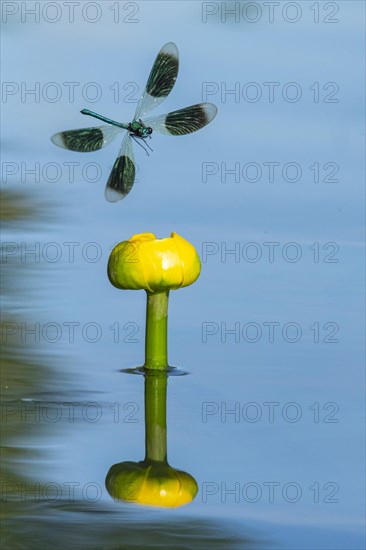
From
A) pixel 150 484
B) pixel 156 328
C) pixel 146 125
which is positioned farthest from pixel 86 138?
pixel 150 484

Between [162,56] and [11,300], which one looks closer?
[11,300]

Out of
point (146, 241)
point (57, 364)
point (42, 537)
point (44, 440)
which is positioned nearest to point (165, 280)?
point (146, 241)

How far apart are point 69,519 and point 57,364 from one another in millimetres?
1357

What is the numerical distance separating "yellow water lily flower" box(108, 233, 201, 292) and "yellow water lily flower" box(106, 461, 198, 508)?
916mm

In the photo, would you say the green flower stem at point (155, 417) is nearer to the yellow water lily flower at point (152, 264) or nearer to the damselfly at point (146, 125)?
the yellow water lily flower at point (152, 264)

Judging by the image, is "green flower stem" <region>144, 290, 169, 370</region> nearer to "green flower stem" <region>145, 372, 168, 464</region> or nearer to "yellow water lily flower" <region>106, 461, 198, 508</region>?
"green flower stem" <region>145, 372, 168, 464</region>

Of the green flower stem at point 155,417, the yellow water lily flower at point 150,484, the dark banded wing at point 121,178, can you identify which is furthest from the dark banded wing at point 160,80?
the yellow water lily flower at point 150,484

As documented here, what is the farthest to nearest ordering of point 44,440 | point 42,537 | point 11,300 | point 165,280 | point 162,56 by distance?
point 162,56 → point 11,300 → point 165,280 → point 44,440 → point 42,537

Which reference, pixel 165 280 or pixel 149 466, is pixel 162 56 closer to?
pixel 165 280

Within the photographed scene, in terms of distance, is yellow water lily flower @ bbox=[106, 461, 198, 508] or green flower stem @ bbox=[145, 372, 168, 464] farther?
green flower stem @ bbox=[145, 372, 168, 464]

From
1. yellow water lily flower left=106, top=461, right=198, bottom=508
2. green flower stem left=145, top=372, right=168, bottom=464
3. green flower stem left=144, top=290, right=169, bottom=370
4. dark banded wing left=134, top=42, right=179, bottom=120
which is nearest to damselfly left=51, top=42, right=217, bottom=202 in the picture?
dark banded wing left=134, top=42, right=179, bottom=120

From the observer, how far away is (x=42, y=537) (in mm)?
2145

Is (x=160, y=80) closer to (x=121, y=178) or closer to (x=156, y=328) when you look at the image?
(x=121, y=178)

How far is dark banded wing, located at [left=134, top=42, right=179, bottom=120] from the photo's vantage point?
4.65 meters
